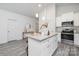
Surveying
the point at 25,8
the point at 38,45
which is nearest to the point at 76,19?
the point at 38,45

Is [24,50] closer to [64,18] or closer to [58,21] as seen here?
[58,21]

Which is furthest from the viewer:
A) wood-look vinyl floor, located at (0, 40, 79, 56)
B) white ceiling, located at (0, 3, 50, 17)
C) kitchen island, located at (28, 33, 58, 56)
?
wood-look vinyl floor, located at (0, 40, 79, 56)

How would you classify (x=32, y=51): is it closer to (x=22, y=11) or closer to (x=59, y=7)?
(x=22, y=11)

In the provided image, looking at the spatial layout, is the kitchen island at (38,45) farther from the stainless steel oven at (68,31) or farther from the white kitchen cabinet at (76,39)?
the white kitchen cabinet at (76,39)

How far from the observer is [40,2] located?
Result: 6.02 feet

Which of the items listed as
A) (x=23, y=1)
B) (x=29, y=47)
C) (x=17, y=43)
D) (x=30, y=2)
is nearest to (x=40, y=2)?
(x=30, y=2)

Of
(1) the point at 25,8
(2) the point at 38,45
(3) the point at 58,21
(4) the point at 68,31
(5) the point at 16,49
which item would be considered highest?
(1) the point at 25,8

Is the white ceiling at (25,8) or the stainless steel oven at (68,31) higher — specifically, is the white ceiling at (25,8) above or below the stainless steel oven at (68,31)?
above

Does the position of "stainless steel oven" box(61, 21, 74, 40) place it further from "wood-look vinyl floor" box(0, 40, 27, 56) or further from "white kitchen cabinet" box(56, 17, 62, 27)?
"wood-look vinyl floor" box(0, 40, 27, 56)

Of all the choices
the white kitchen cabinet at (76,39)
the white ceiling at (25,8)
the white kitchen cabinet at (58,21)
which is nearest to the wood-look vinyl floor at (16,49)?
the white ceiling at (25,8)

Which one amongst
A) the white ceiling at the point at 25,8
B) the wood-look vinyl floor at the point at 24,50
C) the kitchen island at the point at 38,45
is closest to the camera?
the kitchen island at the point at 38,45

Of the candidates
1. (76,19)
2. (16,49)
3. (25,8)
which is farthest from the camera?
(16,49)

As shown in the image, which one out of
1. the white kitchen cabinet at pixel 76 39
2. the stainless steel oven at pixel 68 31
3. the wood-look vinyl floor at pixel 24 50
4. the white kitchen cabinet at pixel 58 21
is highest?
the white kitchen cabinet at pixel 58 21

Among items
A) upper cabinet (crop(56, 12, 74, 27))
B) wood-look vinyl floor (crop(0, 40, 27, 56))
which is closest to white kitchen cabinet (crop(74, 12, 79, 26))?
upper cabinet (crop(56, 12, 74, 27))
